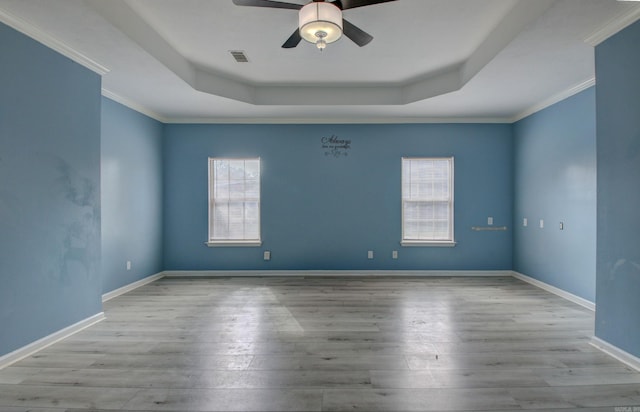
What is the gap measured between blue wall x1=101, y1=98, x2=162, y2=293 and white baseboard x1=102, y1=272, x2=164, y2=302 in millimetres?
54

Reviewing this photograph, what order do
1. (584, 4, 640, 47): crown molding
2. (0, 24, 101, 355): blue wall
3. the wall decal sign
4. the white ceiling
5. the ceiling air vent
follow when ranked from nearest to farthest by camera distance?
1. (584, 4, 640, 47): crown molding
2. (0, 24, 101, 355): blue wall
3. the white ceiling
4. the ceiling air vent
5. the wall decal sign

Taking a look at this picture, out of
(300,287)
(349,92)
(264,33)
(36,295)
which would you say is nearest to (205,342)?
(36,295)

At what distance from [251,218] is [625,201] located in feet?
15.4

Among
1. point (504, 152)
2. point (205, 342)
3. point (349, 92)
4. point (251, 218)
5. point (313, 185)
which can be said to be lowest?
point (205, 342)

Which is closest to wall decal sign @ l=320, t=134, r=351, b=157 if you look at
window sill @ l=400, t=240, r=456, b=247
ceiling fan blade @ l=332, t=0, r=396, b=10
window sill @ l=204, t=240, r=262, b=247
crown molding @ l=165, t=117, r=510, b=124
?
crown molding @ l=165, t=117, r=510, b=124

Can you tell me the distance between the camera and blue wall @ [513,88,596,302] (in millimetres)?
3686

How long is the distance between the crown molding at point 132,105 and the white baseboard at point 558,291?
661cm

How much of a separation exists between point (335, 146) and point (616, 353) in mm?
4211

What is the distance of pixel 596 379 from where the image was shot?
216 centimetres

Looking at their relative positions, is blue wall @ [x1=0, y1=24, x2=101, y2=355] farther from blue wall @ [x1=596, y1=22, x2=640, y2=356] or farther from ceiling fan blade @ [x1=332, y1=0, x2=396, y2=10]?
blue wall @ [x1=596, y1=22, x2=640, y2=356]

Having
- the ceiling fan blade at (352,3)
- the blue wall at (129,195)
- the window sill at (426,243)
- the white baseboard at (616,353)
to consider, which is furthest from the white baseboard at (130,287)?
the white baseboard at (616,353)

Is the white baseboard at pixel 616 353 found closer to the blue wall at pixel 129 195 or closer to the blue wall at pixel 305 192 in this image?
the blue wall at pixel 305 192

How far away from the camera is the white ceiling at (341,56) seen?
8.25 ft

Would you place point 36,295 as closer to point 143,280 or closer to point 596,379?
point 143,280
